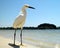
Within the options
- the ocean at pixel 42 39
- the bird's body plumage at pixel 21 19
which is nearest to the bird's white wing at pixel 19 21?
the bird's body plumage at pixel 21 19

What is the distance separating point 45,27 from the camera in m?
102

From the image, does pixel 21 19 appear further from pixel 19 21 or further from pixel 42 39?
pixel 42 39

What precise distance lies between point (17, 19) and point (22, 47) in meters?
1.35

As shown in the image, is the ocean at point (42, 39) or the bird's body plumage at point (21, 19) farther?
the ocean at point (42, 39)

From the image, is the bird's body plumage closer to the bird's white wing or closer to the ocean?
the bird's white wing

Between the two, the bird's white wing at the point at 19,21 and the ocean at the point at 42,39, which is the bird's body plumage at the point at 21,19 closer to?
the bird's white wing at the point at 19,21

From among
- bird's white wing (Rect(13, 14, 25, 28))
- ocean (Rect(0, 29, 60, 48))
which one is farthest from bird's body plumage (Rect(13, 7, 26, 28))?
ocean (Rect(0, 29, 60, 48))

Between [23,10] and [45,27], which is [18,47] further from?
[45,27]

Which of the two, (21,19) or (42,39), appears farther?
(42,39)

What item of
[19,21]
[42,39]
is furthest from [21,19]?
[42,39]

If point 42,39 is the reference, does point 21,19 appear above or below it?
above

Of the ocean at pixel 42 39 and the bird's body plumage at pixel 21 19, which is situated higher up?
the bird's body plumage at pixel 21 19

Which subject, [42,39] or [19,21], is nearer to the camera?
[19,21]

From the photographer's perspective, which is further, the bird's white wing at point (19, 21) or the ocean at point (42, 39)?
the ocean at point (42, 39)
